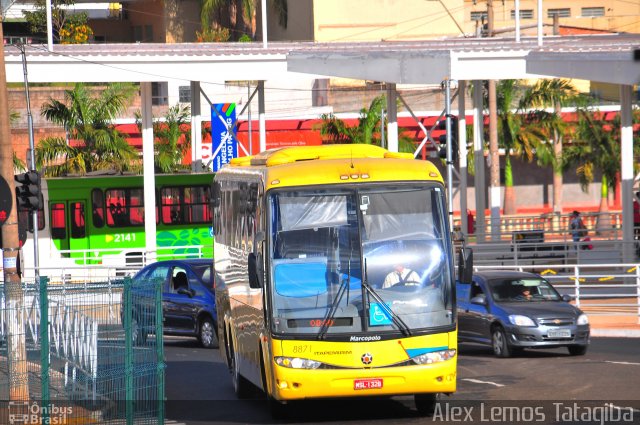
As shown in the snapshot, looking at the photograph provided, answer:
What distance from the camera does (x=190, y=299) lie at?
24125 millimetres

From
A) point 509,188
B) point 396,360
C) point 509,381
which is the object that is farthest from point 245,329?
point 509,188

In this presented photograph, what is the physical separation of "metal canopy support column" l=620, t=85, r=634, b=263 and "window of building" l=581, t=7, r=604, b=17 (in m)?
56.4

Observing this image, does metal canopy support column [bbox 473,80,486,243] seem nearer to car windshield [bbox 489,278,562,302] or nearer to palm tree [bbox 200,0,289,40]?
car windshield [bbox 489,278,562,302]

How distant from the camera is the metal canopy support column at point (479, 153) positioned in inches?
1506

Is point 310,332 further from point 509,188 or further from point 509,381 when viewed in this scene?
point 509,188

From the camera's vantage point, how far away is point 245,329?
16312mm

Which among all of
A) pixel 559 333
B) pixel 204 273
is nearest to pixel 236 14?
pixel 204 273

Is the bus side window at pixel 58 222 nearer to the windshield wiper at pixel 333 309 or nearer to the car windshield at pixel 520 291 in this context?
the car windshield at pixel 520 291

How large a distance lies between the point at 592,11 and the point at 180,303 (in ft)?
→ 226

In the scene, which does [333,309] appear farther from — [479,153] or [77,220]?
[77,220]

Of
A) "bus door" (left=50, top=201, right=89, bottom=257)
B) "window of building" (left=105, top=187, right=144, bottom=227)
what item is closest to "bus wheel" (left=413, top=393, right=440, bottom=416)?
"bus door" (left=50, top=201, right=89, bottom=257)

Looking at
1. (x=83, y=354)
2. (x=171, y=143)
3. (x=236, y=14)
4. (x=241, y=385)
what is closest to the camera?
(x=83, y=354)

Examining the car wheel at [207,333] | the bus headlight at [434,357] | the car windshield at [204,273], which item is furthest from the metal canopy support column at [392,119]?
the bus headlight at [434,357]

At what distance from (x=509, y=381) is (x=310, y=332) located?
462cm
